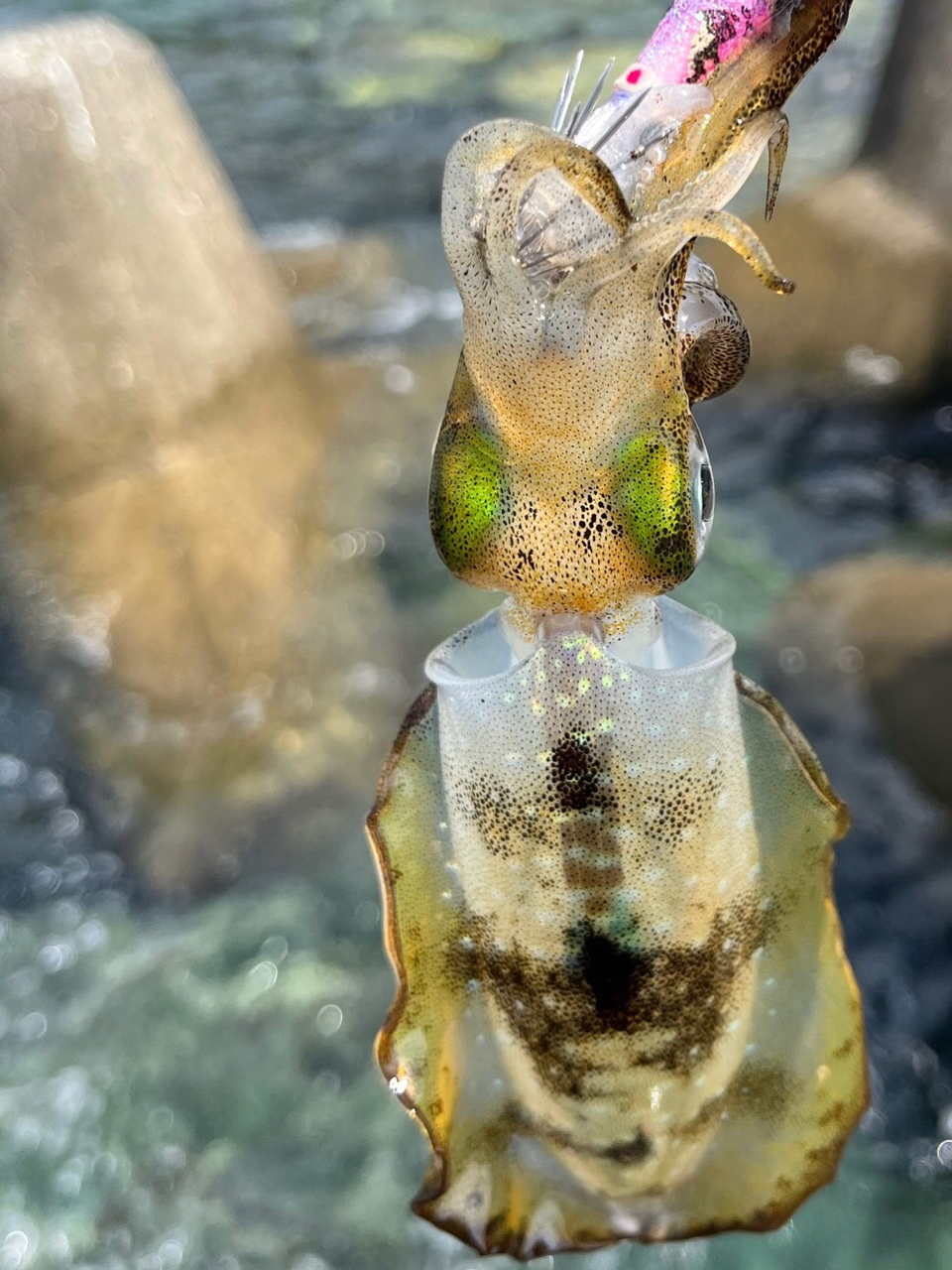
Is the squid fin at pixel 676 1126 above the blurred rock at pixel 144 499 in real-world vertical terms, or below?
above

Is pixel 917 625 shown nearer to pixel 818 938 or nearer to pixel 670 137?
pixel 818 938

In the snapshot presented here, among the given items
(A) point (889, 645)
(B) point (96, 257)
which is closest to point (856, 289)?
(A) point (889, 645)

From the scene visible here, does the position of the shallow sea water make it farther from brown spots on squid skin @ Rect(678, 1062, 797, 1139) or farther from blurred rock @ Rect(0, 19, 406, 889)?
brown spots on squid skin @ Rect(678, 1062, 797, 1139)

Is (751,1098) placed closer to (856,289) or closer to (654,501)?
(654,501)

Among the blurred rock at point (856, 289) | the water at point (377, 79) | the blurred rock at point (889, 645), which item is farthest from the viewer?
the water at point (377, 79)

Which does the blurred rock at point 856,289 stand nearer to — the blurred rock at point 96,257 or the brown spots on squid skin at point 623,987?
the blurred rock at point 96,257

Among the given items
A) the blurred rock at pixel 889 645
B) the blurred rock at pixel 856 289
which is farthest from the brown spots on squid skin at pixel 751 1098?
the blurred rock at pixel 856 289

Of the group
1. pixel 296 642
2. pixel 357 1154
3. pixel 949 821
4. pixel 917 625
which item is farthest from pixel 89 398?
pixel 949 821
